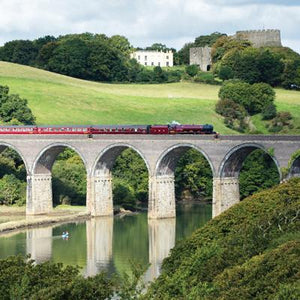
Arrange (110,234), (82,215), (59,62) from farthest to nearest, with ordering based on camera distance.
A: (59,62)
(82,215)
(110,234)

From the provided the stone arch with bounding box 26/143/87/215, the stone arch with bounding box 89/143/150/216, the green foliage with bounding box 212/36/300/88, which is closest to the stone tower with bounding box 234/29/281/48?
the green foliage with bounding box 212/36/300/88

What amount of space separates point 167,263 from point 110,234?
29223 millimetres

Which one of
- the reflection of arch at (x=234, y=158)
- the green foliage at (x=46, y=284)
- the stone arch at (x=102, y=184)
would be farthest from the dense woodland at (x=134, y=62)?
the green foliage at (x=46, y=284)

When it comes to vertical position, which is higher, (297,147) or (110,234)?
(297,147)

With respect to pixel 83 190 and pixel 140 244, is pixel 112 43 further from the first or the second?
pixel 140 244

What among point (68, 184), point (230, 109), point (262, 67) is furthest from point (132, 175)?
point (262, 67)

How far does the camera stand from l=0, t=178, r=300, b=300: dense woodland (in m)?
46.0

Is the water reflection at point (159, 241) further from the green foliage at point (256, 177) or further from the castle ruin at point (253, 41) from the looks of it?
the castle ruin at point (253, 41)

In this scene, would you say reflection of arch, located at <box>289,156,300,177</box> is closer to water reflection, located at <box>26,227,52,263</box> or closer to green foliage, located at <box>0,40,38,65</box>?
water reflection, located at <box>26,227,52,263</box>

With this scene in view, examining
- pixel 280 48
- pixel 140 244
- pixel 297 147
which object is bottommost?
pixel 140 244

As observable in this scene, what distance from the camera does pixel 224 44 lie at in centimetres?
18288

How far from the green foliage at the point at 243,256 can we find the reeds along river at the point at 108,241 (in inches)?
315

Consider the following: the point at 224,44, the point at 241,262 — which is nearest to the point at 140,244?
the point at 241,262

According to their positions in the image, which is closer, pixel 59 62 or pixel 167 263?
pixel 167 263
